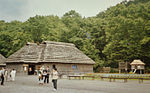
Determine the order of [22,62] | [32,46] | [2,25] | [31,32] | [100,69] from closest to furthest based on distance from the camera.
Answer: [22,62]
[32,46]
[100,69]
[31,32]
[2,25]

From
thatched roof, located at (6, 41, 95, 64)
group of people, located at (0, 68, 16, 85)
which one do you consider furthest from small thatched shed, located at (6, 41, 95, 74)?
group of people, located at (0, 68, 16, 85)

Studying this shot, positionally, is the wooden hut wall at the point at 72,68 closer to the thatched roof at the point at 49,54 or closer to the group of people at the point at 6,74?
the thatched roof at the point at 49,54

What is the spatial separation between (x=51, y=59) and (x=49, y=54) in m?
1.65

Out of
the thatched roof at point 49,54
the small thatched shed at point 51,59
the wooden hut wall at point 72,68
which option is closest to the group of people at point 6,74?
the small thatched shed at point 51,59

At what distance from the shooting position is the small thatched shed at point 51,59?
40.0m

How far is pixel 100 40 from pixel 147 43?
622 inches

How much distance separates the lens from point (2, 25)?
2712 inches

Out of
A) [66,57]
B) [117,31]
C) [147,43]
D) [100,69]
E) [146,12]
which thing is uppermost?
[146,12]

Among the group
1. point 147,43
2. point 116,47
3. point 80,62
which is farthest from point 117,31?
point 80,62

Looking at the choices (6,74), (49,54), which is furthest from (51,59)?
(6,74)

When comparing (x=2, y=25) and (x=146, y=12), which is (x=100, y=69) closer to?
(x=146, y=12)

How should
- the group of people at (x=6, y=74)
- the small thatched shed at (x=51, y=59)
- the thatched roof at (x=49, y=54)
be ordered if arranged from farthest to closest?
the thatched roof at (x=49, y=54) < the small thatched shed at (x=51, y=59) < the group of people at (x=6, y=74)

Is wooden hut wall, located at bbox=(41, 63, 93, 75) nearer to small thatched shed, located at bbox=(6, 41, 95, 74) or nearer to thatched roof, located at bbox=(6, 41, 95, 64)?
small thatched shed, located at bbox=(6, 41, 95, 74)

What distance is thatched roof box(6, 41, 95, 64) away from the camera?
4019 cm
